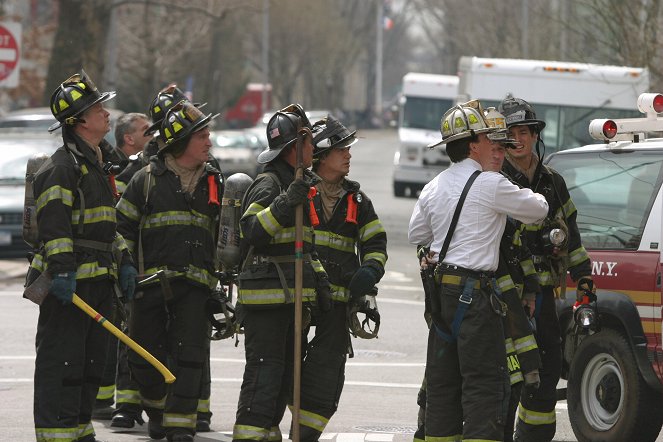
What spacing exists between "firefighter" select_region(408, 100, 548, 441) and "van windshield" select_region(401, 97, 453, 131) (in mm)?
26484

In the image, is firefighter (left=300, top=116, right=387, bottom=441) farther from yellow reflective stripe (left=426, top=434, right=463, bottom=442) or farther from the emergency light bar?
the emergency light bar

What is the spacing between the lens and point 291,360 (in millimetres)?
7734

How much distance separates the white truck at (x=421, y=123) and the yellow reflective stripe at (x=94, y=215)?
84.0ft

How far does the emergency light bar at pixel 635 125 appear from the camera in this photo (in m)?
8.71

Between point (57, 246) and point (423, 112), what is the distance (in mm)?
26673

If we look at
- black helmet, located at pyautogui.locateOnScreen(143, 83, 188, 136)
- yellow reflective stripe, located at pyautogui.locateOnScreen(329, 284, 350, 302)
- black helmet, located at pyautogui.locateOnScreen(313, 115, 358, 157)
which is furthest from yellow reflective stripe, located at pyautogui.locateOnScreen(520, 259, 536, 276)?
black helmet, located at pyautogui.locateOnScreen(143, 83, 188, 136)

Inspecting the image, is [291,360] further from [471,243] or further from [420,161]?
[420,161]

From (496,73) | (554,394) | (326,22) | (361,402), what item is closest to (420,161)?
(496,73)

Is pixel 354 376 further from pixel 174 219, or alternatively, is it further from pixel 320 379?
pixel 320 379

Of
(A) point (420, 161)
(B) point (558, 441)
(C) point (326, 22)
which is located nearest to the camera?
(B) point (558, 441)

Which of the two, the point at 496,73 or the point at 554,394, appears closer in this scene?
the point at 554,394

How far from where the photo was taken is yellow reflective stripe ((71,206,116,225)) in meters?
7.64

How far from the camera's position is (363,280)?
25.8 ft

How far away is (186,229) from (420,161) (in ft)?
82.8
